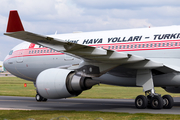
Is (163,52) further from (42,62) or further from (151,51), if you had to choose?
(42,62)

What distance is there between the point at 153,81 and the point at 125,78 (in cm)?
154

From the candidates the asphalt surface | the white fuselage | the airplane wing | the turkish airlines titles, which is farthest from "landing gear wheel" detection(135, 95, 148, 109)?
the turkish airlines titles

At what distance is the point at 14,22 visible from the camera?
39.2 ft

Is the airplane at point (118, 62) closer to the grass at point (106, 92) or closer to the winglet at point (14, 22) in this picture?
the winglet at point (14, 22)

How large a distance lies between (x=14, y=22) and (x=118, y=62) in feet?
16.4

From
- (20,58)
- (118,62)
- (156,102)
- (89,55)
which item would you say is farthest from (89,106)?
(20,58)

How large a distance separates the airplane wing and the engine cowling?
54 cm

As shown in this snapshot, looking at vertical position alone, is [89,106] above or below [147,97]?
below

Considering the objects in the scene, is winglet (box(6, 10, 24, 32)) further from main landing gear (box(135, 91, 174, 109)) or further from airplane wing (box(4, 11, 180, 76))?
main landing gear (box(135, 91, 174, 109))

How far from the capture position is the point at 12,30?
12.1 metres

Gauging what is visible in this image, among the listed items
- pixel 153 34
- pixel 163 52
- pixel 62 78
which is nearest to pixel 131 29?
pixel 153 34

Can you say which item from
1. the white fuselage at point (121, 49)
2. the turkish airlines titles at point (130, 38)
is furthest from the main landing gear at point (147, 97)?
the turkish airlines titles at point (130, 38)

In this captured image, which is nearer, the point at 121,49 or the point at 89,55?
the point at 89,55

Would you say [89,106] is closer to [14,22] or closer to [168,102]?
[168,102]
